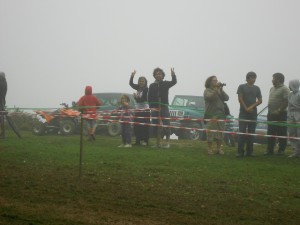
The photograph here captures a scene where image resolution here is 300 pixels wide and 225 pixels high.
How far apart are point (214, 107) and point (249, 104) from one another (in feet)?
2.77

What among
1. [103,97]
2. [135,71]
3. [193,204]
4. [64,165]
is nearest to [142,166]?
[64,165]

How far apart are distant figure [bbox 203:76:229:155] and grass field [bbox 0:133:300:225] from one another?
0.88 m

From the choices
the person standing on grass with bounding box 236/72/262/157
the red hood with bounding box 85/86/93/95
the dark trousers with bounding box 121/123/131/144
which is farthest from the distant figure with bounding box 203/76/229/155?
the red hood with bounding box 85/86/93/95

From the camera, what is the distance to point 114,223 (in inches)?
180

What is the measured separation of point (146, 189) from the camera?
634 centimetres

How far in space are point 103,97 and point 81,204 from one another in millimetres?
14818

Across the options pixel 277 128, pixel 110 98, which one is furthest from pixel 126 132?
pixel 110 98

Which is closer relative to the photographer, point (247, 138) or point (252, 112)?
point (247, 138)

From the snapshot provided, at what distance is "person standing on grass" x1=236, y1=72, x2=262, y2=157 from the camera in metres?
10.6

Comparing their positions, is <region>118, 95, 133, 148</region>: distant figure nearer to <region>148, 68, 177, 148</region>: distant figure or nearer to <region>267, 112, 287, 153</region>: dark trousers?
<region>148, 68, 177, 148</region>: distant figure

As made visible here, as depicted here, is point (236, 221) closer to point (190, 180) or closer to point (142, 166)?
point (190, 180)

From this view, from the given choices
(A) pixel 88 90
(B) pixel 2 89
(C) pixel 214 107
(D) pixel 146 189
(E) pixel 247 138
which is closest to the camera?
(D) pixel 146 189

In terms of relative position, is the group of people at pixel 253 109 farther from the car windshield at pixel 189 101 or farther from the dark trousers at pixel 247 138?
the car windshield at pixel 189 101

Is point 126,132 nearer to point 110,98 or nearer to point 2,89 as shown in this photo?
point 2,89
